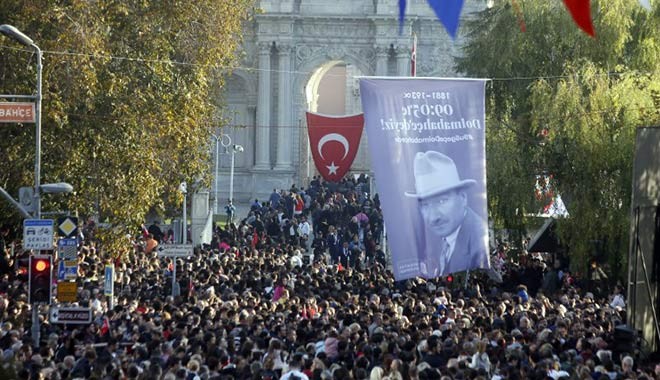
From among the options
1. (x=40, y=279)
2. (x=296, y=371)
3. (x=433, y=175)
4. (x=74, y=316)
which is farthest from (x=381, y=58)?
(x=296, y=371)

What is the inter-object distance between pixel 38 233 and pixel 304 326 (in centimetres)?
518

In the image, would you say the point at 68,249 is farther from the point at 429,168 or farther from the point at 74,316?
the point at 429,168

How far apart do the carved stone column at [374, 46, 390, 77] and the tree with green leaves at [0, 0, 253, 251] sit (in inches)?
1224

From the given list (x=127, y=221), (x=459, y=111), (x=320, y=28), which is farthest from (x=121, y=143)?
(x=320, y=28)

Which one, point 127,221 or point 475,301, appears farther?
point 127,221

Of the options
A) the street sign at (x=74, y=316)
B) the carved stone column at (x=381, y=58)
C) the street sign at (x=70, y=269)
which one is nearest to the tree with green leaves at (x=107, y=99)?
the street sign at (x=70, y=269)

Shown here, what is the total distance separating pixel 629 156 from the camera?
102 feet

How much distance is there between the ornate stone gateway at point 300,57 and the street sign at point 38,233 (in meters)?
42.1

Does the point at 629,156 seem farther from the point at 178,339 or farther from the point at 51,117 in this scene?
the point at 178,339

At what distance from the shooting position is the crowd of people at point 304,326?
15.8m

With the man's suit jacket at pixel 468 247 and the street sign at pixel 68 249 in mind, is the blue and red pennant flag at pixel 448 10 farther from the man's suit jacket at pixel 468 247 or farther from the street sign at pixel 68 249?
the street sign at pixel 68 249

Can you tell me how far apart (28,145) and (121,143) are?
213 cm

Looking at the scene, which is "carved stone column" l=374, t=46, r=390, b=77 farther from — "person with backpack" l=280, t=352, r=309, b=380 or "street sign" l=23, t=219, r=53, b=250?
"person with backpack" l=280, t=352, r=309, b=380

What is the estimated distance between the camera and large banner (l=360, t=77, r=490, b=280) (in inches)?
784
